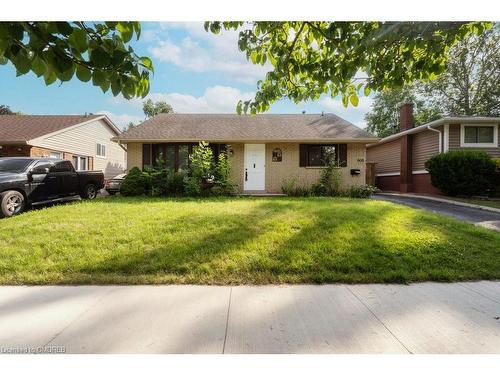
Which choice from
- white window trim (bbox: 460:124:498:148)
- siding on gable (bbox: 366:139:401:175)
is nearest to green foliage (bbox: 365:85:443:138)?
siding on gable (bbox: 366:139:401:175)

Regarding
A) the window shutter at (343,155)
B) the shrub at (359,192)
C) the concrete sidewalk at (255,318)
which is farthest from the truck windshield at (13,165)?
the window shutter at (343,155)

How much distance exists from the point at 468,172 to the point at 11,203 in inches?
616

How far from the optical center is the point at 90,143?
63.7ft

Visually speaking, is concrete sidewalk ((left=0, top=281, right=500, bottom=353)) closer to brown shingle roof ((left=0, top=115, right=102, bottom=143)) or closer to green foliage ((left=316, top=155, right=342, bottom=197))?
green foliage ((left=316, top=155, right=342, bottom=197))

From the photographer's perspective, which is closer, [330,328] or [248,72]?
[330,328]

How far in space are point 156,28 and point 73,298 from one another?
291cm

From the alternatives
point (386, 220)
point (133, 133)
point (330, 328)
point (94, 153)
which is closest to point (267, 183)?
point (133, 133)

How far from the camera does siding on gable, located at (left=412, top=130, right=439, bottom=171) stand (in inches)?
575

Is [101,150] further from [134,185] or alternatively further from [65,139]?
[134,185]

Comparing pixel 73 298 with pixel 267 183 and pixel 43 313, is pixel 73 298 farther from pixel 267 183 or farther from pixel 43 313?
pixel 267 183

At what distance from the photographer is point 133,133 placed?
13.4 m

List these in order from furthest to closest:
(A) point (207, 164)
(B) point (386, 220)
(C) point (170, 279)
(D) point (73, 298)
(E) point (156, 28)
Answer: (A) point (207, 164) → (B) point (386, 220) → (C) point (170, 279) → (D) point (73, 298) → (E) point (156, 28)

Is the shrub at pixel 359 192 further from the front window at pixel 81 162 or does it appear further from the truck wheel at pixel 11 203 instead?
the front window at pixel 81 162

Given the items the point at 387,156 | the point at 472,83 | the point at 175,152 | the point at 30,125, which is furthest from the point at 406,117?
the point at 30,125
